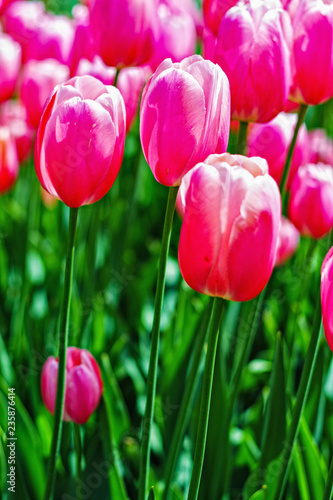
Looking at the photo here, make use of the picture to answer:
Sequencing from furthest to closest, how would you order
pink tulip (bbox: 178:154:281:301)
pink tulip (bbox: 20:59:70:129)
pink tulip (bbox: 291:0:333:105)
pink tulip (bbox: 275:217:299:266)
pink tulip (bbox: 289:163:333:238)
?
1. pink tulip (bbox: 275:217:299:266)
2. pink tulip (bbox: 20:59:70:129)
3. pink tulip (bbox: 289:163:333:238)
4. pink tulip (bbox: 291:0:333:105)
5. pink tulip (bbox: 178:154:281:301)

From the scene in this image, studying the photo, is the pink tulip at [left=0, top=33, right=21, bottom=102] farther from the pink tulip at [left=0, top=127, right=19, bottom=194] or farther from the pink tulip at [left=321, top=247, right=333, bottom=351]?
the pink tulip at [left=321, top=247, right=333, bottom=351]

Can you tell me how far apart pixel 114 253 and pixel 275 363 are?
1.82 ft

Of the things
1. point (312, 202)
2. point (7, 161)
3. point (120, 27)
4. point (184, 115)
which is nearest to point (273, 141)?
point (312, 202)

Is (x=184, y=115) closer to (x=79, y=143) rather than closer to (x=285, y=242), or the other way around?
(x=79, y=143)

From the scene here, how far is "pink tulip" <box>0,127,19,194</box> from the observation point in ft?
4.12

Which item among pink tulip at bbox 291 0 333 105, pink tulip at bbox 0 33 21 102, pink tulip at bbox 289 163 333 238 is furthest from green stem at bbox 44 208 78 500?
pink tulip at bbox 0 33 21 102

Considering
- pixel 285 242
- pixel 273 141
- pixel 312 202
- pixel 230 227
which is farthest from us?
pixel 285 242

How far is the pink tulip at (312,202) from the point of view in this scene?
1.06 meters

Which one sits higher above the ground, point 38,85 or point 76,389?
point 38,85

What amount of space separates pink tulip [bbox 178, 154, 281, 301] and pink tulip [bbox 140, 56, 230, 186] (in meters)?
0.05

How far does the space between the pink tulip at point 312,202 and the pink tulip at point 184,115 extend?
51 cm

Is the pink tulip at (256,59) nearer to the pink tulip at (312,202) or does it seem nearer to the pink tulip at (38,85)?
the pink tulip at (312,202)

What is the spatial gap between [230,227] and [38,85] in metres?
0.83

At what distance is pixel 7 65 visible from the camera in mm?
1282
